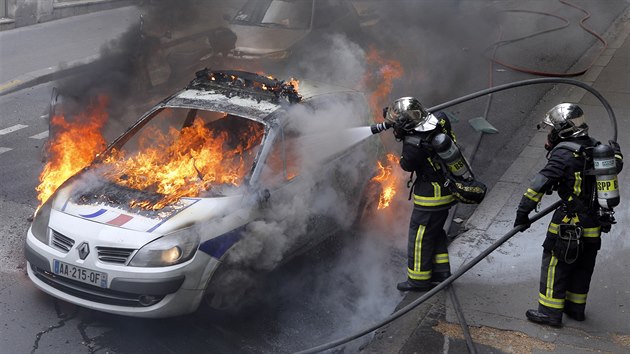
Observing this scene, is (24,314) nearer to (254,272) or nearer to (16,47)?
(254,272)

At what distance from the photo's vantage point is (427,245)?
6.28 m

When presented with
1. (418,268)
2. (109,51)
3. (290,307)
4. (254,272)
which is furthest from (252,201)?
(109,51)

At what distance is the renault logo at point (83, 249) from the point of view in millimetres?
5574

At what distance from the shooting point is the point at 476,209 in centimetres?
815

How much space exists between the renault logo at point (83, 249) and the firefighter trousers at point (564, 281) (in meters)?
3.38

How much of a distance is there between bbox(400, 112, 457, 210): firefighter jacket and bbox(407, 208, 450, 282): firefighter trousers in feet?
0.30

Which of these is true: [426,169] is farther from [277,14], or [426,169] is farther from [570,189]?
[277,14]

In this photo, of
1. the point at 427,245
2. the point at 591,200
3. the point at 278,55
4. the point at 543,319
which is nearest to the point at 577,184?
the point at 591,200

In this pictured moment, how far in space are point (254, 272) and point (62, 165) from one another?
265cm

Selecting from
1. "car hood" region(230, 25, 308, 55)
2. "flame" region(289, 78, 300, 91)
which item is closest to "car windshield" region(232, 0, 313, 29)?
"car hood" region(230, 25, 308, 55)

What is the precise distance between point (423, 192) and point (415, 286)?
0.80 m

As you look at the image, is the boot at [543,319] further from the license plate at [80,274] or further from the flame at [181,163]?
the license plate at [80,274]

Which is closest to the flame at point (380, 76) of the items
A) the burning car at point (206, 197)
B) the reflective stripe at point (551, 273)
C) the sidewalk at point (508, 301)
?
the burning car at point (206, 197)

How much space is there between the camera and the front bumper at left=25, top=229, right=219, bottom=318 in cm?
546
